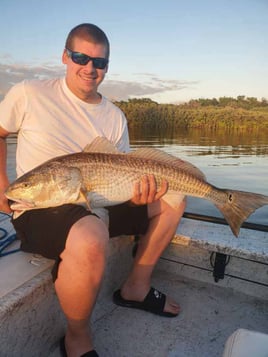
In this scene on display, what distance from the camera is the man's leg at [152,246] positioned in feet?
9.86

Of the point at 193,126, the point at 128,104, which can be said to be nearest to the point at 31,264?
the point at 128,104

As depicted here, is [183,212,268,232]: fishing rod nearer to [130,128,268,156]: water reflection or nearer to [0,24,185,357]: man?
[0,24,185,357]: man

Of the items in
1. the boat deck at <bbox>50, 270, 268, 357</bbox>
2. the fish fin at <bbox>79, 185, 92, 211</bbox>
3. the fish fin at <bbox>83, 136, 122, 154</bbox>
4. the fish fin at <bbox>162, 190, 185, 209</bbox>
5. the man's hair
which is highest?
the man's hair

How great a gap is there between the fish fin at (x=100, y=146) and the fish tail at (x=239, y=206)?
1.07 metres

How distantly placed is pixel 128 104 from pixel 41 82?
42867 millimetres

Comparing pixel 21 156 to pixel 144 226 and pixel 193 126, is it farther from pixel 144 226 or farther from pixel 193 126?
pixel 193 126

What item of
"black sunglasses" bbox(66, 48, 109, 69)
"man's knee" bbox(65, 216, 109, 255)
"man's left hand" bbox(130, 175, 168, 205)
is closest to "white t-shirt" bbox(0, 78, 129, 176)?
"black sunglasses" bbox(66, 48, 109, 69)

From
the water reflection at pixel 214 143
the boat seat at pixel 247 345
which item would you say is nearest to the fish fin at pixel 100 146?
the boat seat at pixel 247 345

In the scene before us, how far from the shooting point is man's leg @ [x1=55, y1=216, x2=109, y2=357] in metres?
2.08

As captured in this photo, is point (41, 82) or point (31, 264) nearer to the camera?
point (31, 264)

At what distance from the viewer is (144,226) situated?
9.87 feet

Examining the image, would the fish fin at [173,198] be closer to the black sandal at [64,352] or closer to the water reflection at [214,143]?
the black sandal at [64,352]

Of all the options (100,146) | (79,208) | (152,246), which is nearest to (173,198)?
(152,246)

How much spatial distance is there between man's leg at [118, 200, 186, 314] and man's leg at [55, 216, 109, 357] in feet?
2.91
